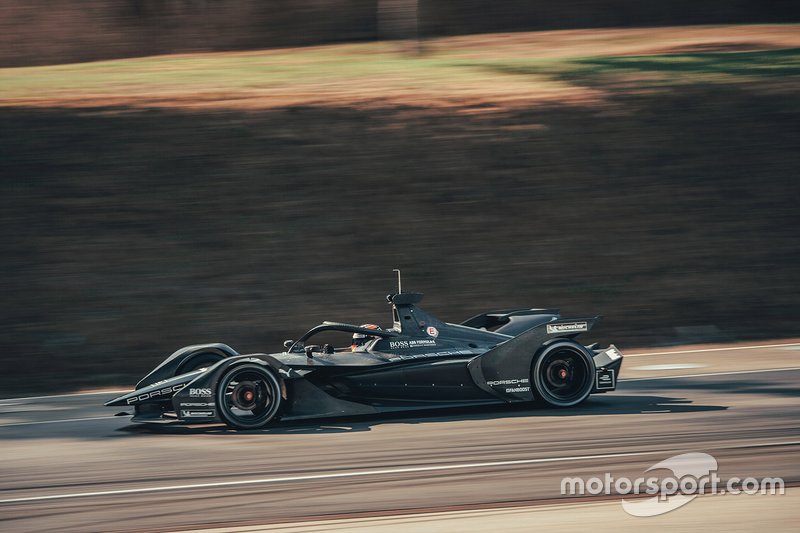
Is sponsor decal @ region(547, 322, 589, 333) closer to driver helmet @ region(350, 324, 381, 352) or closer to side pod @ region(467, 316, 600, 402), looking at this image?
side pod @ region(467, 316, 600, 402)

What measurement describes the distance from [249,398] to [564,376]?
314 centimetres

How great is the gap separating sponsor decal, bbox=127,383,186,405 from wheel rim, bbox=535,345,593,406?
3.51 metres

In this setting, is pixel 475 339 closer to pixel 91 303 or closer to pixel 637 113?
pixel 91 303

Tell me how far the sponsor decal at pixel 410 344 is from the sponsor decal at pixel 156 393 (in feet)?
6.72

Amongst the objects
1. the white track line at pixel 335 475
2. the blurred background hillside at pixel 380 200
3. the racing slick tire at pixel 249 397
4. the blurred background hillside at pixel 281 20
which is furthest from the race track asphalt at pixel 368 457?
the blurred background hillside at pixel 281 20

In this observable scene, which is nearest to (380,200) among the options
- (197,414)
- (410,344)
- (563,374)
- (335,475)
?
(410,344)

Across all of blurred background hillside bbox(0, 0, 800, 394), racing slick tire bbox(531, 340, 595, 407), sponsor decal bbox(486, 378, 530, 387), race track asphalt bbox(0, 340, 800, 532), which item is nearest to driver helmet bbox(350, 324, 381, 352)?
race track asphalt bbox(0, 340, 800, 532)

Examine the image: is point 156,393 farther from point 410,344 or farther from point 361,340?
point 410,344

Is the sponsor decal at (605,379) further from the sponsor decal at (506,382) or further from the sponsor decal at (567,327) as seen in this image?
the sponsor decal at (506,382)

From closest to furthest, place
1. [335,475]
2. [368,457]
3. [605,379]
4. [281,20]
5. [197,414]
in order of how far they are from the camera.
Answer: [335,475], [368,457], [197,414], [605,379], [281,20]

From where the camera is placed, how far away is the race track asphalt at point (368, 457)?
677cm

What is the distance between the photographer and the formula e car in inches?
369

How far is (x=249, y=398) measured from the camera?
9.42 m

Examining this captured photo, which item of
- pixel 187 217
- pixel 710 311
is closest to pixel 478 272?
pixel 710 311
